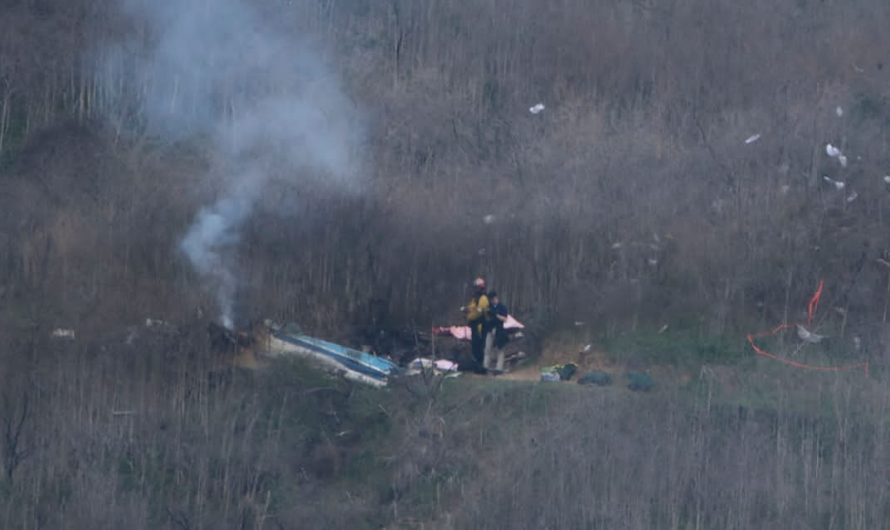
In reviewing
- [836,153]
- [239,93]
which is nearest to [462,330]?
[239,93]

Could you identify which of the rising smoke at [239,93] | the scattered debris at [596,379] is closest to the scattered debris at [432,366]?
the scattered debris at [596,379]

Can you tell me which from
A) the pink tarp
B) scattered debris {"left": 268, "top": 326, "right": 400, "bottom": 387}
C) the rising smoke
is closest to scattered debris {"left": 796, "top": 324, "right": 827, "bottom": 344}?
the pink tarp

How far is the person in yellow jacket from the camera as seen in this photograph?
14734mm

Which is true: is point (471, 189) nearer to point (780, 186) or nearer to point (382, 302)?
point (382, 302)

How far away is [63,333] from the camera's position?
1451 centimetres

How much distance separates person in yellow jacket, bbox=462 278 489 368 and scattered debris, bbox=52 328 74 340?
4.31m

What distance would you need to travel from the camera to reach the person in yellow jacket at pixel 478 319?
14.7m

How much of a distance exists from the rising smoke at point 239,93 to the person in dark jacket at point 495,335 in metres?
3.22

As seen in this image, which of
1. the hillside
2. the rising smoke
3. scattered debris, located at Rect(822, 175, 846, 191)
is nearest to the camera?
the hillside

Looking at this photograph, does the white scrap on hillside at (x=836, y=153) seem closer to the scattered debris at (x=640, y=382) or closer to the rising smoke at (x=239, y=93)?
the scattered debris at (x=640, y=382)

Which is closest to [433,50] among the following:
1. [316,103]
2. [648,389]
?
[316,103]

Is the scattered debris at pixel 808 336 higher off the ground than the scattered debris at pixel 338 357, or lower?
higher

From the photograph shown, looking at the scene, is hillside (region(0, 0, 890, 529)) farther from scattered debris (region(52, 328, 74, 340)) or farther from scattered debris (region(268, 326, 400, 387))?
scattered debris (region(268, 326, 400, 387))

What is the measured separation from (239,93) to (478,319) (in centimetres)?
597
